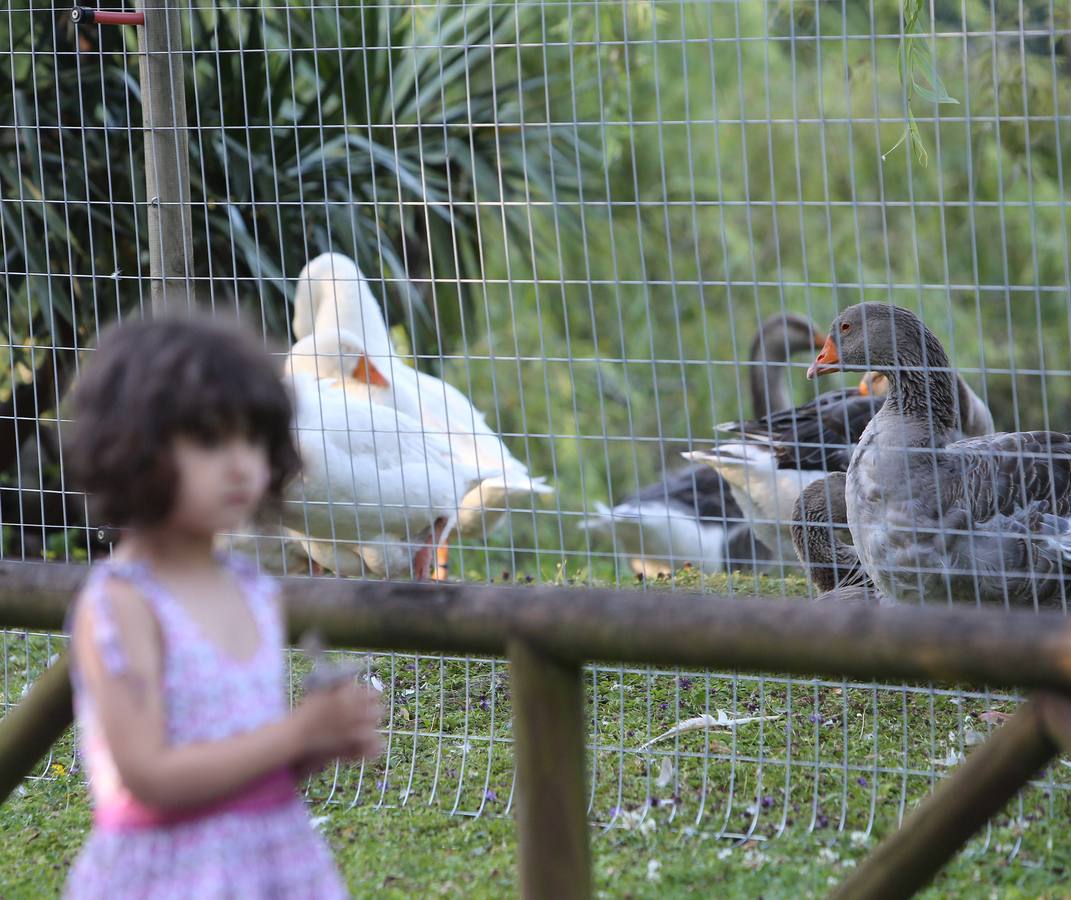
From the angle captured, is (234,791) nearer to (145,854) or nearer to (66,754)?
(145,854)

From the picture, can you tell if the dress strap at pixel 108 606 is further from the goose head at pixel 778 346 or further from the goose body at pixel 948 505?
the goose head at pixel 778 346

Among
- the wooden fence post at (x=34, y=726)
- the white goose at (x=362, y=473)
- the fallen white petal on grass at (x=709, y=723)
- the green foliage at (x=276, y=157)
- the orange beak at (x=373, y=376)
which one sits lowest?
the fallen white petal on grass at (x=709, y=723)

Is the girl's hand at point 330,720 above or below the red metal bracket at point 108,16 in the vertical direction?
below

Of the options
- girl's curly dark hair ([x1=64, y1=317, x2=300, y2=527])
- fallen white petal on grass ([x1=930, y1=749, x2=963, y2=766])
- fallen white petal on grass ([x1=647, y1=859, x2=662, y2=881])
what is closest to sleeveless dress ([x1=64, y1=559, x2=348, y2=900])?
girl's curly dark hair ([x1=64, y1=317, x2=300, y2=527])

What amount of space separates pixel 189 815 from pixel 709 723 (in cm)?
251

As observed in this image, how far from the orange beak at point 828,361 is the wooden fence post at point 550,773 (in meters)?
2.49

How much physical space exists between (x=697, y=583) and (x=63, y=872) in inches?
124

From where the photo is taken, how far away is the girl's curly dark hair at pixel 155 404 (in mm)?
1510

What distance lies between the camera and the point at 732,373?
11.6 metres

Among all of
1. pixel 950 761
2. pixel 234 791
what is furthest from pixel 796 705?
pixel 234 791

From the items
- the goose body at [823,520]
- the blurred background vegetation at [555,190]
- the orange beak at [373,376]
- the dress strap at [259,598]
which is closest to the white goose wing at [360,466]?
the orange beak at [373,376]

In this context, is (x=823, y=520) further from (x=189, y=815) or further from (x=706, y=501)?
(x=189, y=815)

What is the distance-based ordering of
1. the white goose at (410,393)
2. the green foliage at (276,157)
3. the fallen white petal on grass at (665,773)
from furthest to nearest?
the green foliage at (276,157) → the white goose at (410,393) → the fallen white petal on grass at (665,773)

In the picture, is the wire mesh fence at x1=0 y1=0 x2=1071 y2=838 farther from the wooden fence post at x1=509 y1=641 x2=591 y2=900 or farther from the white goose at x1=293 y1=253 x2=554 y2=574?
the wooden fence post at x1=509 y1=641 x2=591 y2=900
